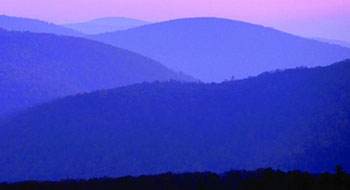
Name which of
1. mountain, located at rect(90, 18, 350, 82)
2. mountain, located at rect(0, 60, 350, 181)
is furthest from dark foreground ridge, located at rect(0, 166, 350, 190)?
mountain, located at rect(90, 18, 350, 82)

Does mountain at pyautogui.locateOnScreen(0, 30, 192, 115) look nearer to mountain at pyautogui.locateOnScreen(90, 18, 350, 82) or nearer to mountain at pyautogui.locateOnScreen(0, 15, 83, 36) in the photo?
mountain at pyautogui.locateOnScreen(90, 18, 350, 82)

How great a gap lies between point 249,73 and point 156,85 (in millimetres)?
32761

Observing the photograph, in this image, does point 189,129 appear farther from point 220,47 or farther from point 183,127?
point 220,47

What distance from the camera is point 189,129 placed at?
1381cm

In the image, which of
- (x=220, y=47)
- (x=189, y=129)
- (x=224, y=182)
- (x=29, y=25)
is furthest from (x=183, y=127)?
(x=29, y=25)

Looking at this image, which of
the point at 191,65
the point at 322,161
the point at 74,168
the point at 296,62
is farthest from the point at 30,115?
the point at 296,62

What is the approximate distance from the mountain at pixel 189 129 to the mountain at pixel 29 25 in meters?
53.2

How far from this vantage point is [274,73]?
57.3ft

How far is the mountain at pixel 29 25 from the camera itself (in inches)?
2741

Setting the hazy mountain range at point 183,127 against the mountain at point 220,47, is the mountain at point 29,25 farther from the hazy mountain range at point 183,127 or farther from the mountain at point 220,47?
the hazy mountain range at point 183,127

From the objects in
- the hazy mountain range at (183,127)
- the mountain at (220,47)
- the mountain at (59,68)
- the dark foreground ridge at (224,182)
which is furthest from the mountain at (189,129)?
the mountain at (220,47)

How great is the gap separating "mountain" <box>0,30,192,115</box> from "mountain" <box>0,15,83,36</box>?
3748 centimetres

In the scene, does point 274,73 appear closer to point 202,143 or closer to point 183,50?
point 202,143

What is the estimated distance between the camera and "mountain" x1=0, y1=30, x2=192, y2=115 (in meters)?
24.0
